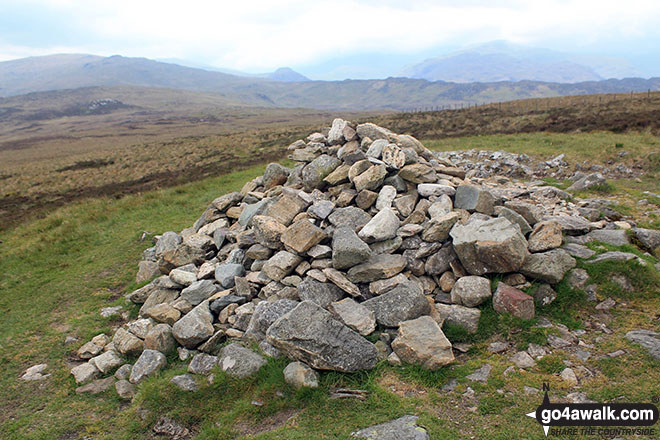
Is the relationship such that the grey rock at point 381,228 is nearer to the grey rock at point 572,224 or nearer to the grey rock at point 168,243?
the grey rock at point 572,224

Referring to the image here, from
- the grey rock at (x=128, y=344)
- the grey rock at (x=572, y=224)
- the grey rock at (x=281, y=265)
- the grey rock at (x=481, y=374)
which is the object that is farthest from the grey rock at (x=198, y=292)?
the grey rock at (x=572, y=224)

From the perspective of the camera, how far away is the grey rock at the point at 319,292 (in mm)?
7781

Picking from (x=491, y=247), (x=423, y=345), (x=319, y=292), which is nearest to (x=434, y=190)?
(x=491, y=247)

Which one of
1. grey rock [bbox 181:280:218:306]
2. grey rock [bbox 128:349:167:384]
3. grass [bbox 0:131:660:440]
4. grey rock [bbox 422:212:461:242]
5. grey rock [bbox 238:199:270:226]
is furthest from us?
grey rock [bbox 238:199:270:226]

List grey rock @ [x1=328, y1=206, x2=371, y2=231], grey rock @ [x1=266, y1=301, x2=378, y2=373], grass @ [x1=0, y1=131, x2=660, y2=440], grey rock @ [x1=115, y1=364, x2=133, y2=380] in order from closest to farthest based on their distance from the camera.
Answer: grass @ [x1=0, y1=131, x2=660, y2=440]
grey rock @ [x1=266, y1=301, x2=378, y2=373]
grey rock @ [x1=115, y1=364, x2=133, y2=380]
grey rock @ [x1=328, y1=206, x2=371, y2=231]

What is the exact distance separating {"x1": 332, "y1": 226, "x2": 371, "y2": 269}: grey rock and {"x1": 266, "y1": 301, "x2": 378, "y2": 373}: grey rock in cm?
163

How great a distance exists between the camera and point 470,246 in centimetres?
762

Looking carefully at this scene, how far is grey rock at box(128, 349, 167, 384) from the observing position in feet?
23.8

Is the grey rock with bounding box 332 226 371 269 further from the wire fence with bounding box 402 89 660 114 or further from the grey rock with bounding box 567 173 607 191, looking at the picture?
the wire fence with bounding box 402 89 660 114

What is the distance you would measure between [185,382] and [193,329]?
1.30m

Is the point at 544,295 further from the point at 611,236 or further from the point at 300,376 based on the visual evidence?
the point at 300,376

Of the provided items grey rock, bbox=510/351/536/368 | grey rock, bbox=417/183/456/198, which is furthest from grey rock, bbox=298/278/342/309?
grey rock, bbox=417/183/456/198

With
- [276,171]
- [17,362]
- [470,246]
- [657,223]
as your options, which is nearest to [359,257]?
[470,246]

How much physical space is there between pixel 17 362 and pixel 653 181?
23.7 m
